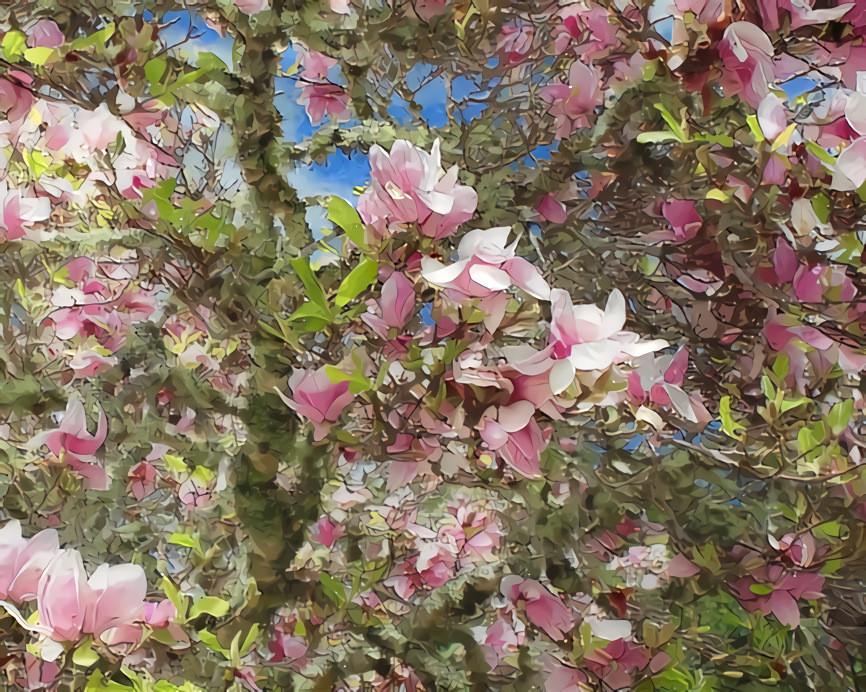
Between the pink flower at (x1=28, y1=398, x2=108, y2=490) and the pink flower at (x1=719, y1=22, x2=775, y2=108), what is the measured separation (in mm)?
1163

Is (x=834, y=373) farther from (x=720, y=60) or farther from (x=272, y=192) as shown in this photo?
(x=272, y=192)

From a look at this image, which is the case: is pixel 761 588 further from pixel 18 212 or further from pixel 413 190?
pixel 18 212

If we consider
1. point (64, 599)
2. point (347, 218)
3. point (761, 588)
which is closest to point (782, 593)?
point (761, 588)

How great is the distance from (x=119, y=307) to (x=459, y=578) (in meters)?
0.99

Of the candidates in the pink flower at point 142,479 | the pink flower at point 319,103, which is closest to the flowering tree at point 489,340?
the pink flower at point 319,103

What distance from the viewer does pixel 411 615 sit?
1.01 meters

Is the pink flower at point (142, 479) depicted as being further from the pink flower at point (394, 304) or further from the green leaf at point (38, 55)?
the pink flower at point (394, 304)

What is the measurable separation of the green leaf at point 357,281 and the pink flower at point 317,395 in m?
0.15

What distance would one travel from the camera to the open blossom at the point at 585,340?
0.62m

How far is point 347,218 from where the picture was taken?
2.36ft

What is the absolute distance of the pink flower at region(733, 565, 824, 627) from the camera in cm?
104

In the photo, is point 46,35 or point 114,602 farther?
point 46,35

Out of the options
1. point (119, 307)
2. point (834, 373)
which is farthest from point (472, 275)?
point (119, 307)

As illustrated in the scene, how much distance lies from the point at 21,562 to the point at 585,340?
2.22 feet
